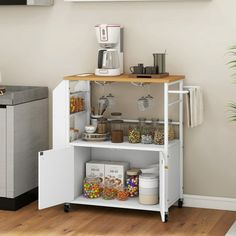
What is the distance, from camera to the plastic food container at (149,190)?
4.39 meters

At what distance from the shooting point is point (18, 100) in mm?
4500

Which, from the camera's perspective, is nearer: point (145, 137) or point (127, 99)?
point (145, 137)

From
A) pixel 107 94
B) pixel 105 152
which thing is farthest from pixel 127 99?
pixel 105 152

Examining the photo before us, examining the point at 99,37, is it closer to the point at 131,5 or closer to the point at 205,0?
the point at 131,5

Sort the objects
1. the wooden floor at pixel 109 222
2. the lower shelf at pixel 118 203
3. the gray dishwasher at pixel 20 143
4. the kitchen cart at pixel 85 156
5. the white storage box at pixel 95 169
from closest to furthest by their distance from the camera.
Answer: the wooden floor at pixel 109 222
the kitchen cart at pixel 85 156
the lower shelf at pixel 118 203
the gray dishwasher at pixel 20 143
the white storage box at pixel 95 169

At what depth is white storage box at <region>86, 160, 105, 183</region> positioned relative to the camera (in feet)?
15.3

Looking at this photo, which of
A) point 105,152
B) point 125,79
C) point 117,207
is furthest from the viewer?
point 105,152

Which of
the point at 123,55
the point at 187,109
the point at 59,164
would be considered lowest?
the point at 59,164

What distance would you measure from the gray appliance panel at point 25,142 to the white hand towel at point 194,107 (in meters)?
1.21

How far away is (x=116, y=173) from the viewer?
4633mm

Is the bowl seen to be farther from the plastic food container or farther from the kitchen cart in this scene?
the plastic food container

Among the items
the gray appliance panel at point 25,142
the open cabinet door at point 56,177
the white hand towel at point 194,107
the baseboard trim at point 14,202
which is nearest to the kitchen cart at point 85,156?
the open cabinet door at point 56,177

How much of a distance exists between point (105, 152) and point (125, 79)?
82 cm

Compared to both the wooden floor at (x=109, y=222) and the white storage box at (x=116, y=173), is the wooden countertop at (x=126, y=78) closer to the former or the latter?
the white storage box at (x=116, y=173)
